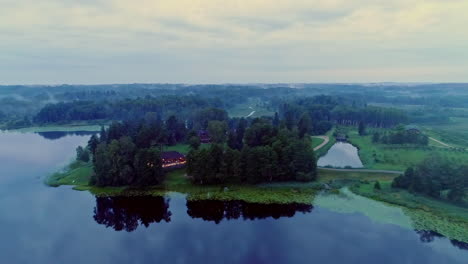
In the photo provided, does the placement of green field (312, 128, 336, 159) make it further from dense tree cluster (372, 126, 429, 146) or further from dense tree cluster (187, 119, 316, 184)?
dense tree cluster (187, 119, 316, 184)

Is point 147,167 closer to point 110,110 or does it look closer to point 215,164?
point 215,164

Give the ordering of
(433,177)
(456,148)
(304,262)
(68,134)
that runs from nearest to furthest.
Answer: (304,262) < (433,177) < (456,148) < (68,134)

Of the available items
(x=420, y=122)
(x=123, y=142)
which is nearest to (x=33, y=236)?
(x=123, y=142)

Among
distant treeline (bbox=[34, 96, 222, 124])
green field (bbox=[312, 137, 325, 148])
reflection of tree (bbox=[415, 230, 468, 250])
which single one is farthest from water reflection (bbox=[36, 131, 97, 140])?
reflection of tree (bbox=[415, 230, 468, 250])

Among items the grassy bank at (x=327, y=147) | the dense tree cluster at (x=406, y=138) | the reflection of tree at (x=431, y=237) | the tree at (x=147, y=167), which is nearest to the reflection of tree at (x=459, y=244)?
the reflection of tree at (x=431, y=237)

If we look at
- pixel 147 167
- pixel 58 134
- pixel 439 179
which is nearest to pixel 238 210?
pixel 147 167

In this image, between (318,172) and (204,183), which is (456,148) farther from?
(204,183)
